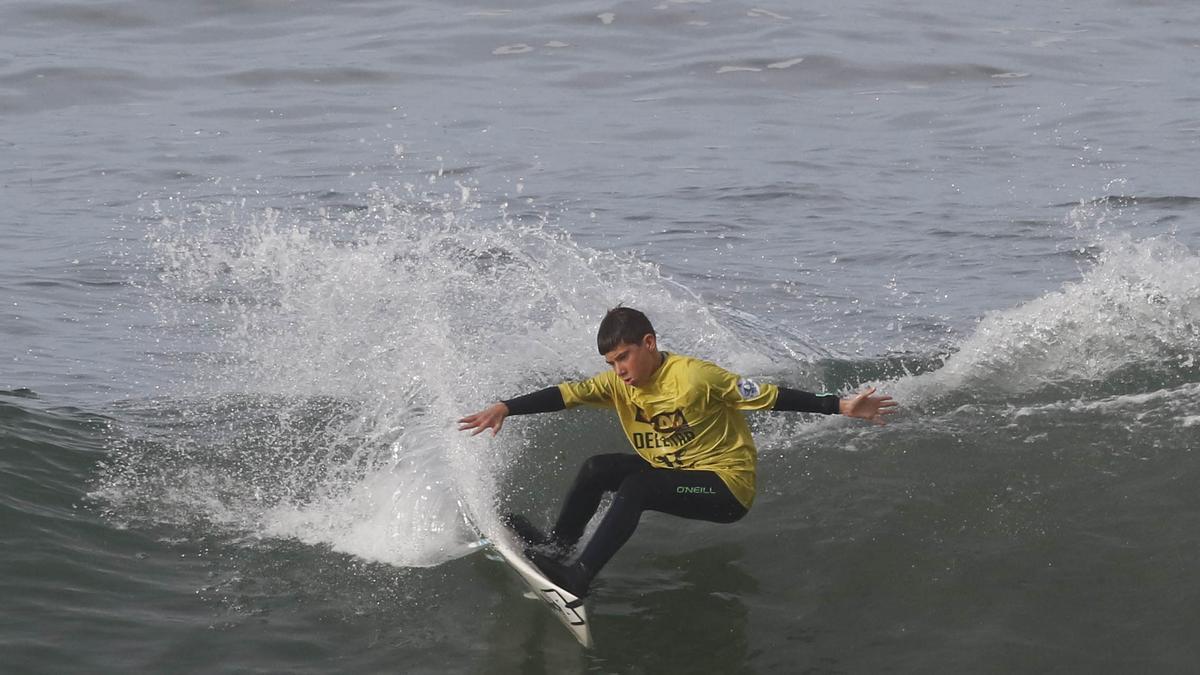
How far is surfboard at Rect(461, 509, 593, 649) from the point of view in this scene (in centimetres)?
676

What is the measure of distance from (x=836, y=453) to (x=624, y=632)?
7.31 ft

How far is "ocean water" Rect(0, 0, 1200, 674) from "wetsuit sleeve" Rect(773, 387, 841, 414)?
936 mm

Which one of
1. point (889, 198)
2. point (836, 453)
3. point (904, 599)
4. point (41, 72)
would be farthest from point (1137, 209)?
point (41, 72)

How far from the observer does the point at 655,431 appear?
7297mm

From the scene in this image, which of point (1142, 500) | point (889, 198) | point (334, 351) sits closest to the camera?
point (1142, 500)

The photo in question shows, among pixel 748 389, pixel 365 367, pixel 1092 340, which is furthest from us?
pixel 365 367

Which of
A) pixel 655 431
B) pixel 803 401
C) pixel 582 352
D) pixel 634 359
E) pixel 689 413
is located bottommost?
pixel 582 352

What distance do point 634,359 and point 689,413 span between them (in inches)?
15.4

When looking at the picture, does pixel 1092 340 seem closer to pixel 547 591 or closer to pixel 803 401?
pixel 803 401

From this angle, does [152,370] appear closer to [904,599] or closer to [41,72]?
[904,599]

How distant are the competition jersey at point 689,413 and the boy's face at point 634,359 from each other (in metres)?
0.11

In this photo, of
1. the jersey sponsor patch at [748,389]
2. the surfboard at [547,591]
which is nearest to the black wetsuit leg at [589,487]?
the surfboard at [547,591]

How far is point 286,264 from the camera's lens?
13.1 meters

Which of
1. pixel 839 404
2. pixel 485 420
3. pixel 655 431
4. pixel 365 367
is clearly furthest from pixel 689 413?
pixel 365 367
